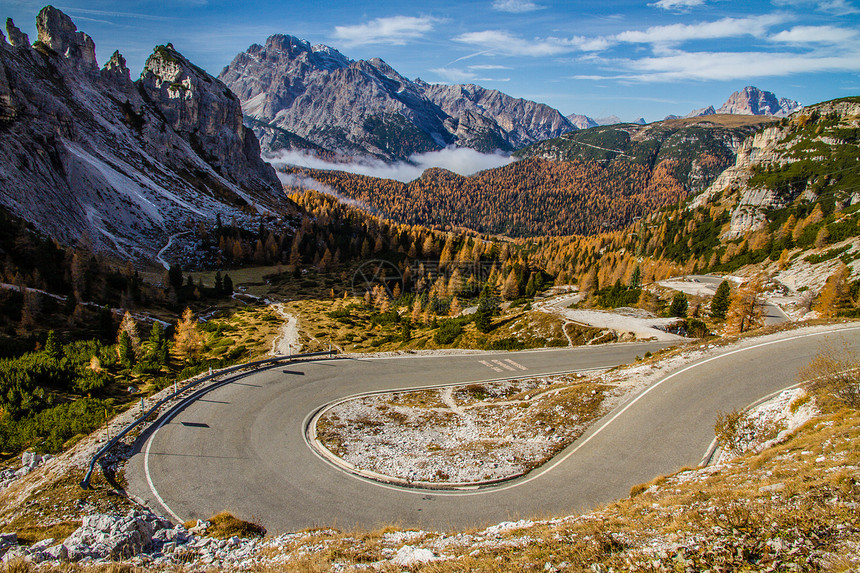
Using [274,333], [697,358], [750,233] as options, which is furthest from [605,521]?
[750,233]

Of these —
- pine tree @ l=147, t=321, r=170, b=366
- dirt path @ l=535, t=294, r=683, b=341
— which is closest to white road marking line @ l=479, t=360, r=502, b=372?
dirt path @ l=535, t=294, r=683, b=341

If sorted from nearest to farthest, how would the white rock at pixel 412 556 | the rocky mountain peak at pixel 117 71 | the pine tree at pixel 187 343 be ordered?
the white rock at pixel 412 556 → the pine tree at pixel 187 343 → the rocky mountain peak at pixel 117 71

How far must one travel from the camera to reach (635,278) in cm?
10294

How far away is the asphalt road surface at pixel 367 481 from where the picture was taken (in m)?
15.6

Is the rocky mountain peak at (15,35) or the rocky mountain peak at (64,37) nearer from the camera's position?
the rocky mountain peak at (15,35)

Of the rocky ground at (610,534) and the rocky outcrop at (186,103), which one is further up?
the rocky outcrop at (186,103)

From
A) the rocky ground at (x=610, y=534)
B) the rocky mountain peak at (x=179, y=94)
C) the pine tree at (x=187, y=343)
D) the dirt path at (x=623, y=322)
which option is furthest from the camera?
the rocky mountain peak at (x=179, y=94)

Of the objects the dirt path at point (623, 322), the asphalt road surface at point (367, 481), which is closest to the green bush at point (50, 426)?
the asphalt road surface at point (367, 481)

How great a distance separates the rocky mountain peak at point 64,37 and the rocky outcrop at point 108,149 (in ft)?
1.19

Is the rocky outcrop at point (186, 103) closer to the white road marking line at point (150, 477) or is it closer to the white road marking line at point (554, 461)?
the white road marking line at point (150, 477)

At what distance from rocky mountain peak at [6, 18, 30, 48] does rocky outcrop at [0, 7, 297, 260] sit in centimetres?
70

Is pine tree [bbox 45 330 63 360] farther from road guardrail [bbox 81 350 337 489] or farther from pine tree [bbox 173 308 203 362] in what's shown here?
road guardrail [bbox 81 350 337 489]

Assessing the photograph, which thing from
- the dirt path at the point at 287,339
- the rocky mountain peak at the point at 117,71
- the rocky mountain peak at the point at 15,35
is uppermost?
the rocky mountain peak at the point at 117,71

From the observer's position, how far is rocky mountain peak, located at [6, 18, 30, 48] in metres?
127
